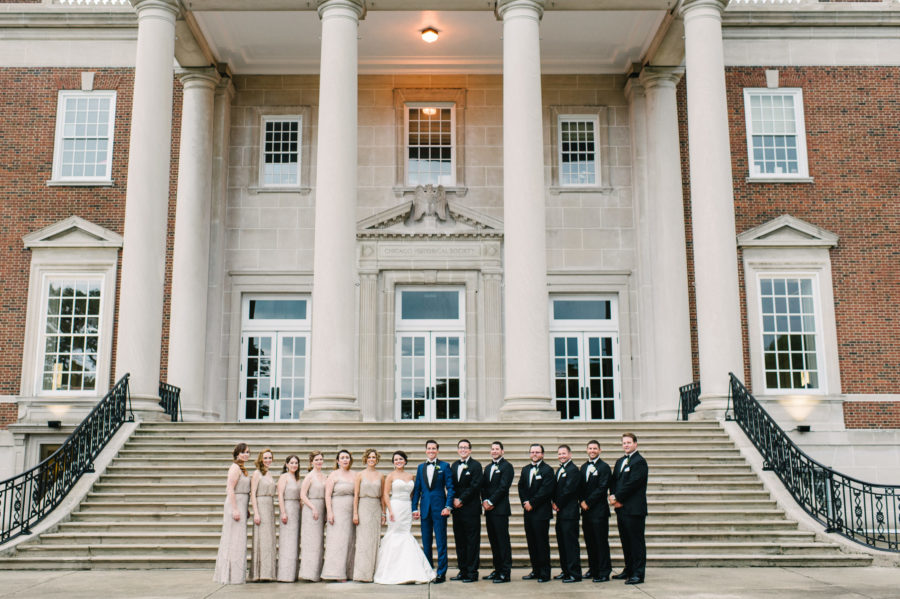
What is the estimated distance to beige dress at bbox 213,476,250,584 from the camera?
11.4 meters

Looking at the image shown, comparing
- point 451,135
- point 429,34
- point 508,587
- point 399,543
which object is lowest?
point 508,587

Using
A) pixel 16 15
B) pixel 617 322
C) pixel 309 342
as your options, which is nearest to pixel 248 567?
pixel 309 342

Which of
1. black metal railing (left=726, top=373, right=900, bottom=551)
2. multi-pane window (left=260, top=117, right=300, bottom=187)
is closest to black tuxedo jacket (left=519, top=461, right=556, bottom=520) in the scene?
black metal railing (left=726, top=373, right=900, bottom=551)

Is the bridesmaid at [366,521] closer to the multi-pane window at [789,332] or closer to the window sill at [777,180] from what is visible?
the multi-pane window at [789,332]

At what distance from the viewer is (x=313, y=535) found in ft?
38.2

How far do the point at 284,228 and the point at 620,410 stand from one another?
9912 mm

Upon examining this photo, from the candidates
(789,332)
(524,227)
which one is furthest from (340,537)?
(789,332)

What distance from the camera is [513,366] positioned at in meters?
18.5

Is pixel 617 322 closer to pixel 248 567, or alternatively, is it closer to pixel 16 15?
pixel 248 567

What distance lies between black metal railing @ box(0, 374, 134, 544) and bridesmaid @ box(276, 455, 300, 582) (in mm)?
4514

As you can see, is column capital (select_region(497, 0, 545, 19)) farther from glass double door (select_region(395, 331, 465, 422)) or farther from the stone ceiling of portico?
glass double door (select_region(395, 331, 465, 422))

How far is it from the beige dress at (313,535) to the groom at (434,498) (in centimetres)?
119

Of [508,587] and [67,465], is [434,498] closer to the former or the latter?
[508,587]

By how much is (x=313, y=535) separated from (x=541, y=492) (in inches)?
115
